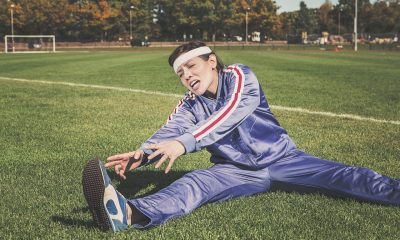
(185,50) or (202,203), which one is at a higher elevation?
(185,50)

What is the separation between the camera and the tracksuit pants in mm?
3533

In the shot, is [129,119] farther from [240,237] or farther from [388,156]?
[240,237]

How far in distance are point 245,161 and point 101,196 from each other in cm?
134

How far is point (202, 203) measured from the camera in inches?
143

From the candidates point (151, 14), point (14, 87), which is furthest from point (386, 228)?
point (151, 14)

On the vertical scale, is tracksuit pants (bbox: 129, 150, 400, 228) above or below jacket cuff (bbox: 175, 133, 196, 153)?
below

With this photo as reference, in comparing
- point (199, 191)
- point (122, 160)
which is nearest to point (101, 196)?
point (122, 160)

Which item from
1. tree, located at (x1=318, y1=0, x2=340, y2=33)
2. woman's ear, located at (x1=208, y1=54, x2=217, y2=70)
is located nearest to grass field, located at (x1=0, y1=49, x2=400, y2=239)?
woman's ear, located at (x1=208, y1=54, x2=217, y2=70)

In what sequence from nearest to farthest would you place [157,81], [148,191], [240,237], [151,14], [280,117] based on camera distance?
[240,237], [148,191], [280,117], [157,81], [151,14]

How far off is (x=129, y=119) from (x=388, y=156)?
4485 millimetres

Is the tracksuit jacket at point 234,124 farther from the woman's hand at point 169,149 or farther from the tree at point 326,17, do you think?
the tree at point 326,17

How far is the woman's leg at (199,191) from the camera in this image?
3.26m

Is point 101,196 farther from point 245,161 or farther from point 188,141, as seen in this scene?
point 245,161

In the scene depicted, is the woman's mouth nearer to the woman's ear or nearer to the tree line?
the woman's ear
